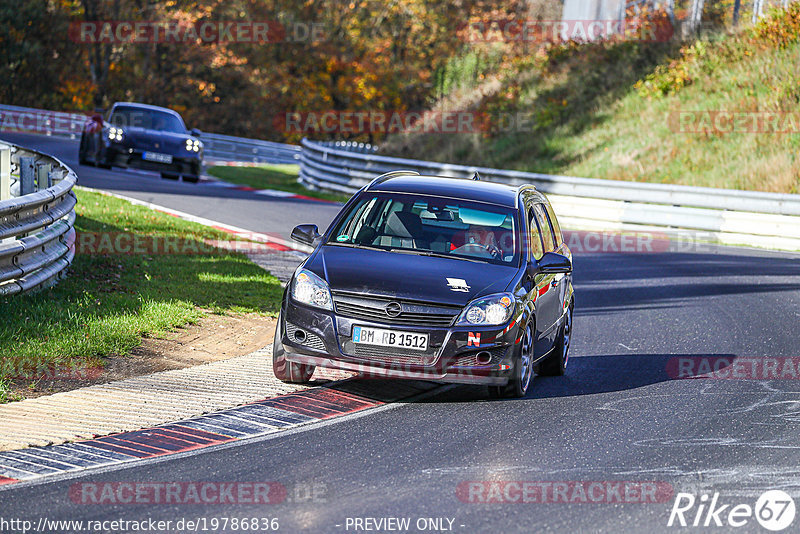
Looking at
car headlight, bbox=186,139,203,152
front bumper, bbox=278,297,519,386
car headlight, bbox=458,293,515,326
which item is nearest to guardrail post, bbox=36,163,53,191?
front bumper, bbox=278,297,519,386

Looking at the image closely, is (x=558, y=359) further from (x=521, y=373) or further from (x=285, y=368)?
(x=285, y=368)

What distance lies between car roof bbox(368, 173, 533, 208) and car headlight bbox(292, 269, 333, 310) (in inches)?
54.6

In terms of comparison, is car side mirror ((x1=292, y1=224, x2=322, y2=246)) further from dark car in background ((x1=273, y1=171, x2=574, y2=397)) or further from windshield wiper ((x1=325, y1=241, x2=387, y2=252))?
windshield wiper ((x1=325, y1=241, x2=387, y2=252))

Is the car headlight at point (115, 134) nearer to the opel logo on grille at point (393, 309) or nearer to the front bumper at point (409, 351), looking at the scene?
the front bumper at point (409, 351)

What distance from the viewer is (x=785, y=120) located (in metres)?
30.3

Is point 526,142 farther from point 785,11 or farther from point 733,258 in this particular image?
point 733,258

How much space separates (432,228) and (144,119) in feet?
63.6

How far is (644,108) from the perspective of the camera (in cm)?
3412

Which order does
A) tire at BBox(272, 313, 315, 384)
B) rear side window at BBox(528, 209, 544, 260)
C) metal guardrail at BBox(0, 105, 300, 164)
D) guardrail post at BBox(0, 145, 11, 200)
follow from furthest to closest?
metal guardrail at BBox(0, 105, 300, 164)
guardrail post at BBox(0, 145, 11, 200)
rear side window at BBox(528, 209, 544, 260)
tire at BBox(272, 313, 315, 384)

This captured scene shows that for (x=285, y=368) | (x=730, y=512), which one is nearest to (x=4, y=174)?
(x=285, y=368)

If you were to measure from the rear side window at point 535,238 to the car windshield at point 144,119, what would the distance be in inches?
740

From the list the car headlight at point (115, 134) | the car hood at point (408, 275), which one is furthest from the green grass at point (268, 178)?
the car hood at point (408, 275)

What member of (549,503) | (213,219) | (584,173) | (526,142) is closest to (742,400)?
(549,503)

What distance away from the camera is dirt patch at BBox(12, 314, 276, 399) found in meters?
8.05
